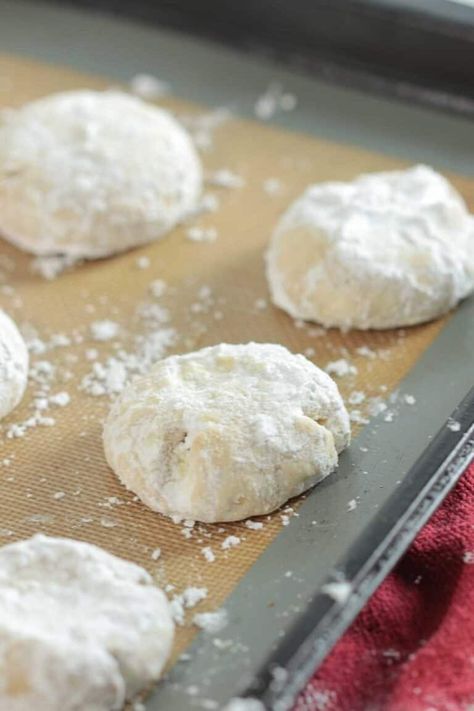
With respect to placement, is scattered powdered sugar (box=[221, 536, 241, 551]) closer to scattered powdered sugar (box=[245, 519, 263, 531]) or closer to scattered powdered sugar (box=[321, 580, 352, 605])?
scattered powdered sugar (box=[245, 519, 263, 531])

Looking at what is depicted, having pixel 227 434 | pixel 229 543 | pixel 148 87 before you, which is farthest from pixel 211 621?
pixel 148 87

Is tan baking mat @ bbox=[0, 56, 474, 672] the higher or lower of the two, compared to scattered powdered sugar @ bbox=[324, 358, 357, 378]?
lower

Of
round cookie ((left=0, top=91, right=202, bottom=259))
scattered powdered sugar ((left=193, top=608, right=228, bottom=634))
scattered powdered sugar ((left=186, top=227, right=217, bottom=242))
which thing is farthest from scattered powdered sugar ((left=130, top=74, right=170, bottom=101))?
scattered powdered sugar ((left=193, top=608, right=228, bottom=634))

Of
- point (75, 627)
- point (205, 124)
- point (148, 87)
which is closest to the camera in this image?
point (75, 627)

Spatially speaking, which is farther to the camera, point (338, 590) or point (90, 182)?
point (90, 182)

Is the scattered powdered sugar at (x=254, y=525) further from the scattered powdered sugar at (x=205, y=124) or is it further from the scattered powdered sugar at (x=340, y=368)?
the scattered powdered sugar at (x=205, y=124)

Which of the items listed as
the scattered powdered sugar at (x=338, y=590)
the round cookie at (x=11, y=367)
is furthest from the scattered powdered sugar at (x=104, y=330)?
the scattered powdered sugar at (x=338, y=590)

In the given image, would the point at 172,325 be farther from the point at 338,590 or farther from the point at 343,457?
the point at 338,590

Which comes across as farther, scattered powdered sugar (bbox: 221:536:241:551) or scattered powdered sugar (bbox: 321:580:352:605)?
scattered powdered sugar (bbox: 221:536:241:551)
